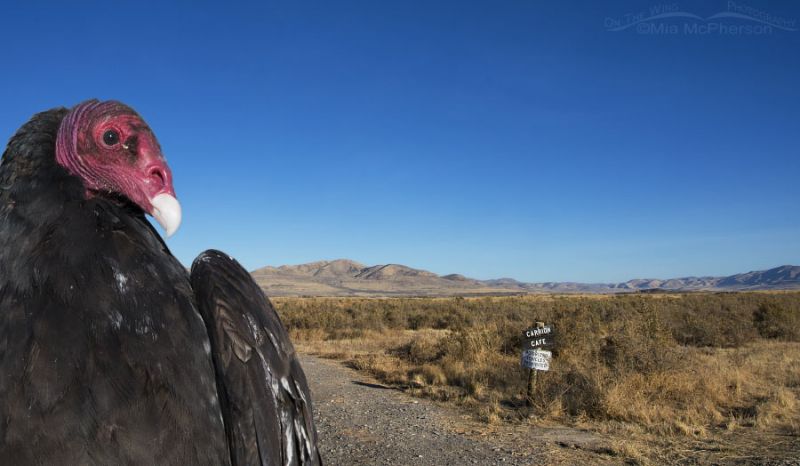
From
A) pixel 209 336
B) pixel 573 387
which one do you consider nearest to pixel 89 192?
pixel 209 336

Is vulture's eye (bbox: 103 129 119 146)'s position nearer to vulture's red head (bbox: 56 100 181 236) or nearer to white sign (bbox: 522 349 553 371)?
vulture's red head (bbox: 56 100 181 236)

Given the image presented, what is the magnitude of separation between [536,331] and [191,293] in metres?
7.45

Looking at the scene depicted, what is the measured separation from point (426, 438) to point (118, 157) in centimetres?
623

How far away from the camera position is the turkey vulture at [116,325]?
4.65 feet

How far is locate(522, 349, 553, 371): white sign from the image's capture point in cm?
828

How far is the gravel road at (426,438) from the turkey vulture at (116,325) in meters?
5.05

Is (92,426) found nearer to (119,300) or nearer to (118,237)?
(119,300)

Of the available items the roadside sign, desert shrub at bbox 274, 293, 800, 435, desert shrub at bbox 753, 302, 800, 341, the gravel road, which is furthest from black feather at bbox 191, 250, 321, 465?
desert shrub at bbox 753, 302, 800, 341

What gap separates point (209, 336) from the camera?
1684 millimetres

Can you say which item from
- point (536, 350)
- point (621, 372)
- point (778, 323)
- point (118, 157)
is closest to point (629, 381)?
point (621, 372)

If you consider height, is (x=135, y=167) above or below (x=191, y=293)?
above

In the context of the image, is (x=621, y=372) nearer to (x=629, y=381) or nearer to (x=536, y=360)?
(x=629, y=381)

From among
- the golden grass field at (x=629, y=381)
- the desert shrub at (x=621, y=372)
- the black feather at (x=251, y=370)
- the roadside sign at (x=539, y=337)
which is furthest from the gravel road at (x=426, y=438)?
the black feather at (x=251, y=370)

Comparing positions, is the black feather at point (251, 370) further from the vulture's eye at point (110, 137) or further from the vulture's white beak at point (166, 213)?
the vulture's eye at point (110, 137)
